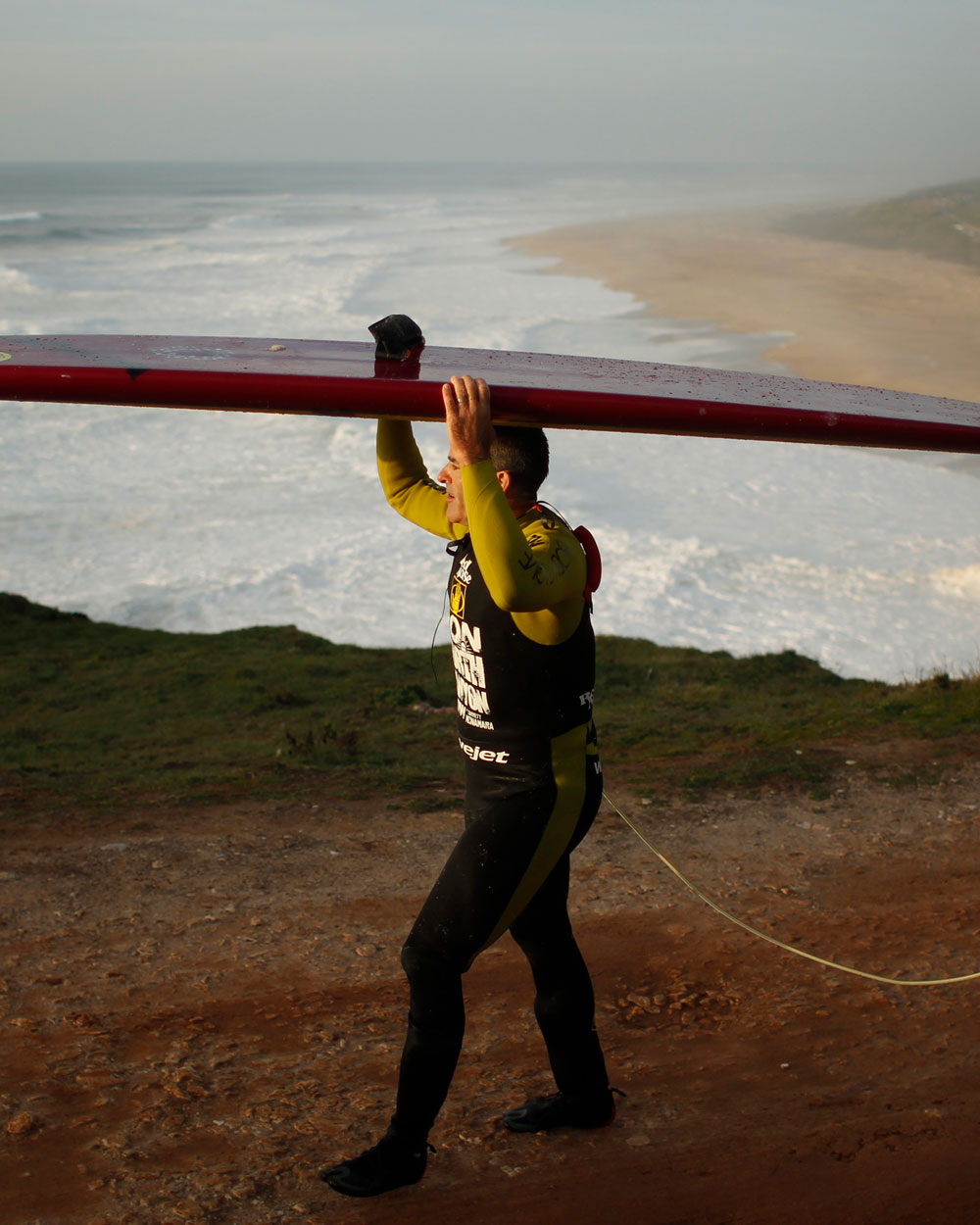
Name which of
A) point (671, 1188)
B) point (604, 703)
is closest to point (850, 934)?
point (671, 1188)

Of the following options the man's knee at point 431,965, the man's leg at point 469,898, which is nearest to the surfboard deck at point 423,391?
the man's leg at point 469,898

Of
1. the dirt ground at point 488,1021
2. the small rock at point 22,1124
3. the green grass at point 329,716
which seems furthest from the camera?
Result: the green grass at point 329,716

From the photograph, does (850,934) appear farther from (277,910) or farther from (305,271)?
(305,271)

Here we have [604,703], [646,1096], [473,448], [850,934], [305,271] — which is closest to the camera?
[473,448]

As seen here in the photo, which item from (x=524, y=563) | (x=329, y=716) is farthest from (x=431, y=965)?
(x=329, y=716)

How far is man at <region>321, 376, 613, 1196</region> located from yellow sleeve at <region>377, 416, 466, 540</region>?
263 mm

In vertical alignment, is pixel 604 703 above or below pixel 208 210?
below

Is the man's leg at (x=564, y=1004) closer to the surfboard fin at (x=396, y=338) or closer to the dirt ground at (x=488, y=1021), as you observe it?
the dirt ground at (x=488, y=1021)

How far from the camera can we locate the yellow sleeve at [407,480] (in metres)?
3.63

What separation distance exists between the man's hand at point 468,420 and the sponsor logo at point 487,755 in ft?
2.59

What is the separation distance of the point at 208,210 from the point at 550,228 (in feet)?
106

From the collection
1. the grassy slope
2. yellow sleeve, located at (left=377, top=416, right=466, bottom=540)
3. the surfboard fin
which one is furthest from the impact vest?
the grassy slope

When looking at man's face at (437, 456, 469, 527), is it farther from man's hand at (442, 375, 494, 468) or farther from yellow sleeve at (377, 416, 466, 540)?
yellow sleeve at (377, 416, 466, 540)

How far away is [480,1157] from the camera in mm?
3641
